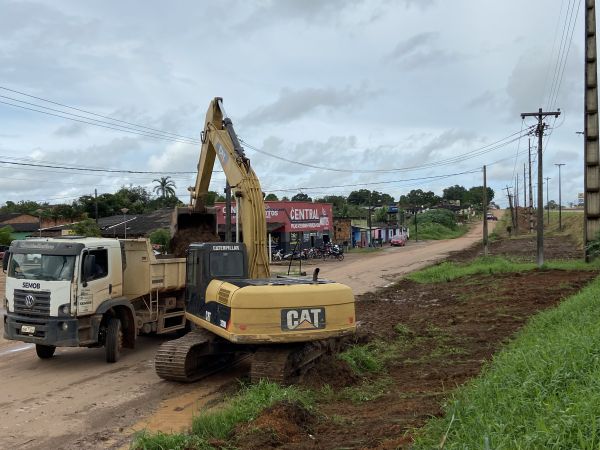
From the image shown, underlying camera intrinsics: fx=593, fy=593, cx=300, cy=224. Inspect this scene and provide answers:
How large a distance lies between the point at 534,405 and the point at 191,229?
10.9 m

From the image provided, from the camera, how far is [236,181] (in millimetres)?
12617

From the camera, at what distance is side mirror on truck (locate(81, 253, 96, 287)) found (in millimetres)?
11148

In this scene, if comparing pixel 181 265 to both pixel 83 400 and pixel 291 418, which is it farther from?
pixel 291 418

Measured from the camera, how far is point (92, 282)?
444 inches

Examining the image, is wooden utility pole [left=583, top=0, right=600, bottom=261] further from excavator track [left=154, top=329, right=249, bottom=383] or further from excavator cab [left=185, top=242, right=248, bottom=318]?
excavator track [left=154, top=329, right=249, bottom=383]

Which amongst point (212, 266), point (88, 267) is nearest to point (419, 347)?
point (212, 266)

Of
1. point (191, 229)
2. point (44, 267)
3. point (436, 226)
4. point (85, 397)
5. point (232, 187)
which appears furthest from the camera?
point (436, 226)

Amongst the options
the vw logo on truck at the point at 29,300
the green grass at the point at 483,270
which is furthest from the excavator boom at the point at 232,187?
the green grass at the point at 483,270

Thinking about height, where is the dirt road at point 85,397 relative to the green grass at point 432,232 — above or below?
below

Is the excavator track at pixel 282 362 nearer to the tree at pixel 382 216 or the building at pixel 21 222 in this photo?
the building at pixel 21 222

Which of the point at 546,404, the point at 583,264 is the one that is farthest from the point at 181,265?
the point at 583,264

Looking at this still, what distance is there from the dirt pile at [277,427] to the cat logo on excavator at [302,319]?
1.92 meters

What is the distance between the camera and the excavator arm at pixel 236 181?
11961mm

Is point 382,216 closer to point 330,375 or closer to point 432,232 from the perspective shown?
point 432,232
